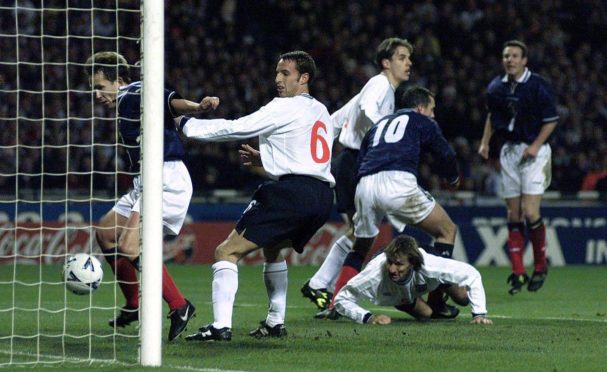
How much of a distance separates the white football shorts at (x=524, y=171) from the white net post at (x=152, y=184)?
21.2 ft

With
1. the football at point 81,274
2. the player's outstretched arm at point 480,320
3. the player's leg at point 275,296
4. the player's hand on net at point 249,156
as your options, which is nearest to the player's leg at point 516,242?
the player's outstretched arm at point 480,320

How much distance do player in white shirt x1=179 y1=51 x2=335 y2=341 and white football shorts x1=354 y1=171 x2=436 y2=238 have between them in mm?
1629

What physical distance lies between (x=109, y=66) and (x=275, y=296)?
5.97ft

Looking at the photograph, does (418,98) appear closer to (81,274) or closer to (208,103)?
(208,103)

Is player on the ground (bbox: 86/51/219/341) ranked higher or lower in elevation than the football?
higher

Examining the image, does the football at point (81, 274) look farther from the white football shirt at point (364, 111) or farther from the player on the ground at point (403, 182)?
the white football shirt at point (364, 111)

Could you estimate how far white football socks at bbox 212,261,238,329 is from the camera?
23.8 ft

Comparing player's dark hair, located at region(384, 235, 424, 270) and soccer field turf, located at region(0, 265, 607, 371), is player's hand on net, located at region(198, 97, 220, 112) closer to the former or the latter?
soccer field turf, located at region(0, 265, 607, 371)

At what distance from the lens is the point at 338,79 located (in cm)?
2033

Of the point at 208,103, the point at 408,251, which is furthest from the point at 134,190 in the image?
the point at 408,251

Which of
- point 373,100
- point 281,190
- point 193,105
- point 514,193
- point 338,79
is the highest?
point 338,79

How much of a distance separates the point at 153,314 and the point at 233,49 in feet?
49.0

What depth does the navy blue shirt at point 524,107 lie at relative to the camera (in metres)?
12.0

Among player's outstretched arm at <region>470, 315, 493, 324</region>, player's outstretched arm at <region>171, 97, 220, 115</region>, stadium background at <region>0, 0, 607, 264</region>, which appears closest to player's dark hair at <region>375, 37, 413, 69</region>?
player's outstretched arm at <region>470, 315, 493, 324</region>
